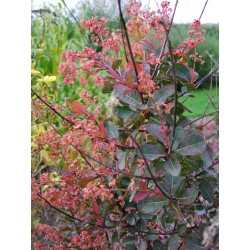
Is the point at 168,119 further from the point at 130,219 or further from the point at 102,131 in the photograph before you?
the point at 130,219

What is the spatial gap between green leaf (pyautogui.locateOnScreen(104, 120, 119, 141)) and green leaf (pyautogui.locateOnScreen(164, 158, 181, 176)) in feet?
0.44

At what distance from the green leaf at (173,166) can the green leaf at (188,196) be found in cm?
10

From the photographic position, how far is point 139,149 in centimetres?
91

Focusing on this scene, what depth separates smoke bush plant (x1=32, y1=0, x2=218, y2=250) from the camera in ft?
3.08

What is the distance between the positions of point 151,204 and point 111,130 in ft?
0.58

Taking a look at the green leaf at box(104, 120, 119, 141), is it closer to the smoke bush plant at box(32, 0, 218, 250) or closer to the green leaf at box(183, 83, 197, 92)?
the smoke bush plant at box(32, 0, 218, 250)

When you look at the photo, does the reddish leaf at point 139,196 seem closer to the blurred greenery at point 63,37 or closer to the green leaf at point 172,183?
the green leaf at point 172,183

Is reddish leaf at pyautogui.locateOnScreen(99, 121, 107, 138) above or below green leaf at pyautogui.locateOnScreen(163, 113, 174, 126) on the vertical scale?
below

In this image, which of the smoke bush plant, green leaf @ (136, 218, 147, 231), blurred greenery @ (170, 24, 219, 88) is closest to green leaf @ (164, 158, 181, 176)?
the smoke bush plant

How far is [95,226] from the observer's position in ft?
3.81

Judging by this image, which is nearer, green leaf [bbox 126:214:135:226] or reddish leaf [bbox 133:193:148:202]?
reddish leaf [bbox 133:193:148:202]

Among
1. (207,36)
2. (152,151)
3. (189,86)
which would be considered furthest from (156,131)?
(207,36)

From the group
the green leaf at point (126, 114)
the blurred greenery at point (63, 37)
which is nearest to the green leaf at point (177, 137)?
the green leaf at point (126, 114)
